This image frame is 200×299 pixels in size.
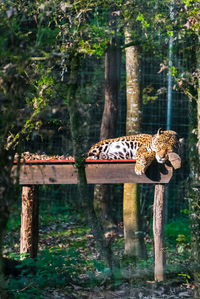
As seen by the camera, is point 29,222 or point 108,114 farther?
point 108,114

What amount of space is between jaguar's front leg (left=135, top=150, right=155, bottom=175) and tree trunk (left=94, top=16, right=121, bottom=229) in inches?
131

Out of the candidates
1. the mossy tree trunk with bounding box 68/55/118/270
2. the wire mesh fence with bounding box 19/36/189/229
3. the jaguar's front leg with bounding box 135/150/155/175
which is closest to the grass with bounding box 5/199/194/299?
the wire mesh fence with bounding box 19/36/189/229

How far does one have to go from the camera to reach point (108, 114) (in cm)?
859

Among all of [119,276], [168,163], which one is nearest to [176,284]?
[119,276]

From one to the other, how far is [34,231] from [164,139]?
2.01 metres

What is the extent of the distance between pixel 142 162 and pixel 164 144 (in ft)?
1.29

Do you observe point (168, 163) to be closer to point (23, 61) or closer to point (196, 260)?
point (196, 260)

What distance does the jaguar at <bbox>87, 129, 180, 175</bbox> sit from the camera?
5.18m

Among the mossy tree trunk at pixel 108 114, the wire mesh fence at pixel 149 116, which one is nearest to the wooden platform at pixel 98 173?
the mossy tree trunk at pixel 108 114

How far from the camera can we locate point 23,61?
2844mm

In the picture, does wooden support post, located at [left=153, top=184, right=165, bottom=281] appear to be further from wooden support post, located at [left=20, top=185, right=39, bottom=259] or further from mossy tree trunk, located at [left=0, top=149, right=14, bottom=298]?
mossy tree trunk, located at [left=0, top=149, right=14, bottom=298]

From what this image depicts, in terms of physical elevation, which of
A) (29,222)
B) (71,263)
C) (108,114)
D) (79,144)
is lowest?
(71,263)

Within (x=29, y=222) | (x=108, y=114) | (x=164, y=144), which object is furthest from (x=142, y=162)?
(x=108, y=114)

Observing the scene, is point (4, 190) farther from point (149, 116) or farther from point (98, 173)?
point (149, 116)
